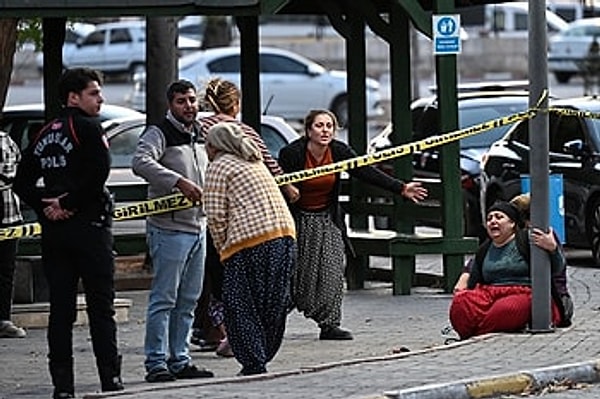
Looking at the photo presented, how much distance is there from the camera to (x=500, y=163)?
19.8 metres

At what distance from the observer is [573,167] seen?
731 inches

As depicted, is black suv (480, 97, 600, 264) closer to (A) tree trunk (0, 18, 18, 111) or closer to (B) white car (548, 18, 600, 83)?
(A) tree trunk (0, 18, 18, 111)

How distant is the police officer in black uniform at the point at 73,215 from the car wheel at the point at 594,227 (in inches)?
334

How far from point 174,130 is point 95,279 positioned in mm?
1399

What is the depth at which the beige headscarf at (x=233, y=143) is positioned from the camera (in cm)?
1116

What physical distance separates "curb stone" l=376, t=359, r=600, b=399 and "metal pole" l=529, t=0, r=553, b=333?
3.77ft

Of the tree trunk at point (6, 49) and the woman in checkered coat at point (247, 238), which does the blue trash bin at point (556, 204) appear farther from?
the tree trunk at point (6, 49)

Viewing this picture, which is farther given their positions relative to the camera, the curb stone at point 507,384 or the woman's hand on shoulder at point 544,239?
the woman's hand on shoulder at point 544,239

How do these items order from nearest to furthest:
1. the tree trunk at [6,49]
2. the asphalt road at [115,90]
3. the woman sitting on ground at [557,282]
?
1. the woman sitting on ground at [557,282]
2. the tree trunk at [6,49]
3. the asphalt road at [115,90]

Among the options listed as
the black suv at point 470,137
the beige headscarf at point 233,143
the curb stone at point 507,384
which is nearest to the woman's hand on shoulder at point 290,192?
the beige headscarf at point 233,143

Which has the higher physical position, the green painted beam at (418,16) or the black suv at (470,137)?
the green painted beam at (418,16)

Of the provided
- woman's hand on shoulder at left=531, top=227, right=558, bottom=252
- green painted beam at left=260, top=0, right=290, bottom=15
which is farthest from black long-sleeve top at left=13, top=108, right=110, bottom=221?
green painted beam at left=260, top=0, right=290, bottom=15

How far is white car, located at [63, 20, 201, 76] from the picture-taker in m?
49.8

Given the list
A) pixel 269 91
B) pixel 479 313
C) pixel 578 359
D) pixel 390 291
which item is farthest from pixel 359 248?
pixel 269 91
